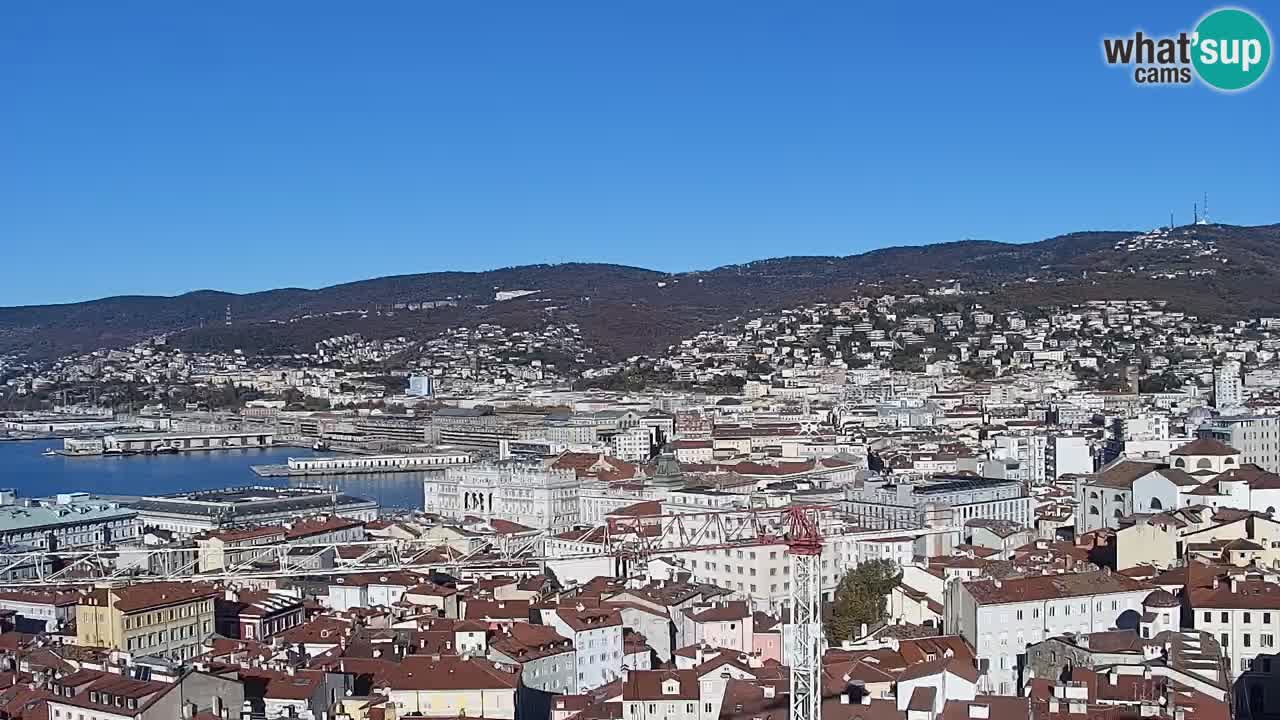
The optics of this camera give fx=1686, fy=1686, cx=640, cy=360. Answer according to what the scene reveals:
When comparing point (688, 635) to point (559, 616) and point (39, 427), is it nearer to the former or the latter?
point (559, 616)

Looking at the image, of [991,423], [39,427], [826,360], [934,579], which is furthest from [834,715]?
[39,427]

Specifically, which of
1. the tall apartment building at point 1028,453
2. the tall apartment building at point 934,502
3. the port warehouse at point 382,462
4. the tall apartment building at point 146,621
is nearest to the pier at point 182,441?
the port warehouse at point 382,462

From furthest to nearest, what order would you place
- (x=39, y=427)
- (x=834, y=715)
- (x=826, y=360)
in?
(x=39, y=427), (x=826, y=360), (x=834, y=715)

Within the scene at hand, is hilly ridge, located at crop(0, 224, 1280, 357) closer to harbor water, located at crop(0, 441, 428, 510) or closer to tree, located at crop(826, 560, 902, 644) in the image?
harbor water, located at crop(0, 441, 428, 510)

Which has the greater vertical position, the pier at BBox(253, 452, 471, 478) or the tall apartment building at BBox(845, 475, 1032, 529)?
the tall apartment building at BBox(845, 475, 1032, 529)

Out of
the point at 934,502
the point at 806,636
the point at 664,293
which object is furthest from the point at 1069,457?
the point at 664,293

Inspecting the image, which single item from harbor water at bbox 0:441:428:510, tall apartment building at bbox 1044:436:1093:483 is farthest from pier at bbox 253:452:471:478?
tall apartment building at bbox 1044:436:1093:483

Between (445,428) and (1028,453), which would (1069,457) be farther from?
(445,428)
